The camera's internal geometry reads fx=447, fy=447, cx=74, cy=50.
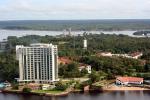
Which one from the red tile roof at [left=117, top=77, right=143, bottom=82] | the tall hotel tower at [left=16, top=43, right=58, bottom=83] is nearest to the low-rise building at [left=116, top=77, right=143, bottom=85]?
the red tile roof at [left=117, top=77, right=143, bottom=82]

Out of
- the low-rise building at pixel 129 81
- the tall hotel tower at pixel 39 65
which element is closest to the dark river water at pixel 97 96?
the low-rise building at pixel 129 81

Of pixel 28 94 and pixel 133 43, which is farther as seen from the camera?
pixel 133 43

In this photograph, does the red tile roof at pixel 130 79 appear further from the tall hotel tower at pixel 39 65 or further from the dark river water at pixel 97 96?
the tall hotel tower at pixel 39 65

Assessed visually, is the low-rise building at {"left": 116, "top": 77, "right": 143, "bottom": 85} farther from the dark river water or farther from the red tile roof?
the dark river water

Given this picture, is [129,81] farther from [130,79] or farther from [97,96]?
[97,96]

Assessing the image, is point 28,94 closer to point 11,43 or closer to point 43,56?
point 43,56

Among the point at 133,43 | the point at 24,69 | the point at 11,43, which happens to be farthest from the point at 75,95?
the point at 11,43

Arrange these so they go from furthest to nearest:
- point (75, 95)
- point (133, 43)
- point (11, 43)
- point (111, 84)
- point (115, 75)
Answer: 1. point (11, 43)
2. point (133, 43)
3. point (115, 75)
4. point (111, 84)
5. point (75, 95)

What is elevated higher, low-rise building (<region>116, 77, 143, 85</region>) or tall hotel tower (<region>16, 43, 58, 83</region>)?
tall hotel tower (<region>16, 43, 58, 83</region>)
